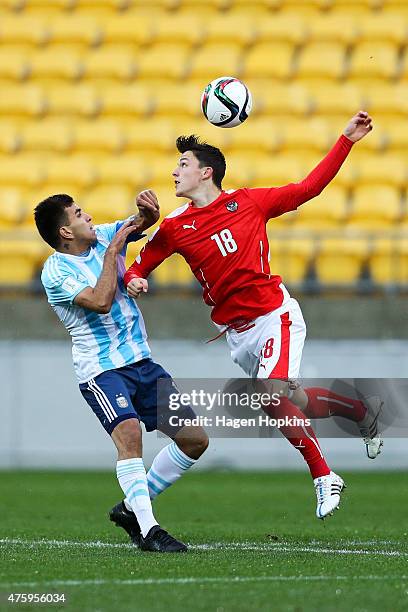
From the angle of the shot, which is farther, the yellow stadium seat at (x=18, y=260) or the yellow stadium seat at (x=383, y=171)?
the yellow stadium seat at (x=383, y=171)

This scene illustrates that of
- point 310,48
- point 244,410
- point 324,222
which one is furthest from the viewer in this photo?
point 310,48

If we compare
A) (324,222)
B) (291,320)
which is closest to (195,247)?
(291,320)

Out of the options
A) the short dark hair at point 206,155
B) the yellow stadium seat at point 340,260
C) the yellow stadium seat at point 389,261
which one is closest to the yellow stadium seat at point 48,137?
the yellow stadium seat at point 340,260

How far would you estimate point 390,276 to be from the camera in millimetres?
14500

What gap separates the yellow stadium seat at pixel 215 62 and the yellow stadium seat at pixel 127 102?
3.01 feet

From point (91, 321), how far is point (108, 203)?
8785 millimetres

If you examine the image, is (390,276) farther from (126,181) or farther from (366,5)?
(366,5)

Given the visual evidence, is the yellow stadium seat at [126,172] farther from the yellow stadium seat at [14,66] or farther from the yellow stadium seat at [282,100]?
the yellow stadium seat at [14,66]

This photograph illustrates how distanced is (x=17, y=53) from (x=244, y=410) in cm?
1078

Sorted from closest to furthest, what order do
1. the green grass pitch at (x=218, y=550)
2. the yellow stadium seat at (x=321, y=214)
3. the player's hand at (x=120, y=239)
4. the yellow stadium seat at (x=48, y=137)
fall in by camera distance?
the green grass pitch at (x=218, y=550)
the player's hand at (x=120, y=239)
the yellow stadium seat at (x=321, y=214)
the yellow stadium seat at (x=48, y=137)

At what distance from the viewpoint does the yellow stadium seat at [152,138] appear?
58.7 feet

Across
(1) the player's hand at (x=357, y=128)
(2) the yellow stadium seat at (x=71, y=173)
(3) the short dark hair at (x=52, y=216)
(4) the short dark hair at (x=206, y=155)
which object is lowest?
(2) the yellow stadium seat at (x=71, y=173)

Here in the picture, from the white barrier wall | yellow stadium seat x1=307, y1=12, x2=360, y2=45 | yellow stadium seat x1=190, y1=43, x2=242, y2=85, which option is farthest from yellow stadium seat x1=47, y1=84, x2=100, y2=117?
the white barrier wall

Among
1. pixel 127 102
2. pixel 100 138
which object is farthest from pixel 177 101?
pixel 100 138
